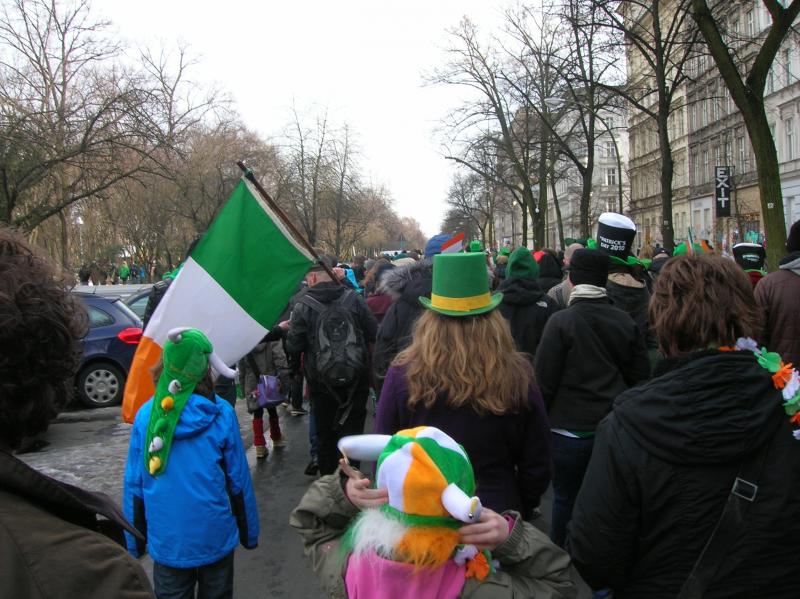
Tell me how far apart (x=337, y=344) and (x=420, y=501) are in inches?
152

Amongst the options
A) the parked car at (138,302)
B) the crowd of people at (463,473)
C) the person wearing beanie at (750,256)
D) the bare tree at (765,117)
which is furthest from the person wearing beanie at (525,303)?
the parked car at (138,302)

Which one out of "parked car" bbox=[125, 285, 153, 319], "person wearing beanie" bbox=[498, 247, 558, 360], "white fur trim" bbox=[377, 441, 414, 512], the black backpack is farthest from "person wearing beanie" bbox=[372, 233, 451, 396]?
"parked car" bbox=[125, 285, 153, 319]

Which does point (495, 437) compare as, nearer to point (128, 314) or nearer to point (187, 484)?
point (187, 484)

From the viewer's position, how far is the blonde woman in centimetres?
253

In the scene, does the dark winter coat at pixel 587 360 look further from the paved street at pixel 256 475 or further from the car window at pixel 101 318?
the car window at pixel 101 318

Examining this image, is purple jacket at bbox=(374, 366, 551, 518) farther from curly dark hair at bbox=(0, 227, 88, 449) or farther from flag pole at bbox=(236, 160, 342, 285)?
flag pole at bbox=(236, 160, 342, 285)

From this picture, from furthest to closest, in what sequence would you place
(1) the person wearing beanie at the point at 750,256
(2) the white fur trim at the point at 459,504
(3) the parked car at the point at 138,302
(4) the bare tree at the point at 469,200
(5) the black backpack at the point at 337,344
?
(4) the bare tree at the point at 469,200
(3) the parked car at the point at 138,302
(1) the person wearing beanie at the point at 750,256
(5) the black backpack at the point at 337,344
(2) the white fur trim at the point at 459,504

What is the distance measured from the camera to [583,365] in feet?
12.9

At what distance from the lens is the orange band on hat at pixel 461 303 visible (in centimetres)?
266

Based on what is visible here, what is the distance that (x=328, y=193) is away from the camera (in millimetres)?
38938

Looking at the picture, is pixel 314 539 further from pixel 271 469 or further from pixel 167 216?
pixel 167 216

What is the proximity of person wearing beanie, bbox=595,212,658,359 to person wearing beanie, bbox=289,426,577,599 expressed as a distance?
11.1 feet

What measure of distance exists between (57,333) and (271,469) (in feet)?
18.8

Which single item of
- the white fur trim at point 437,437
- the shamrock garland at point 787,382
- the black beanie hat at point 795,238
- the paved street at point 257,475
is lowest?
the paved street at point 257,475
